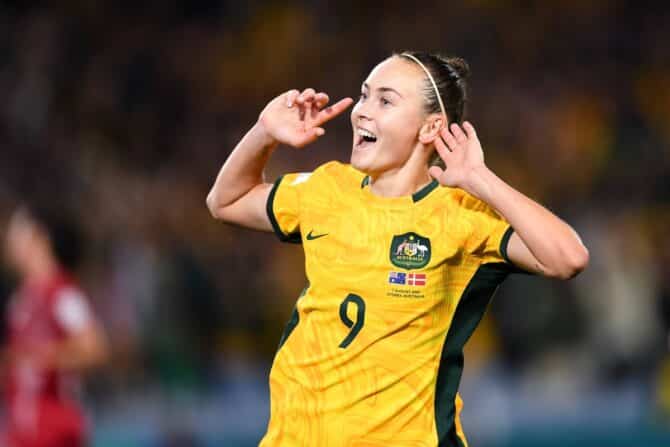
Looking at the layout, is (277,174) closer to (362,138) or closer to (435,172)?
(362,138)

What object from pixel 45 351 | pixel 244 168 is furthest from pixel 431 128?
pixel 45 351

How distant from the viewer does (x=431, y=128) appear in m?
4.03

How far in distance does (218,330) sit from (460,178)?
667 centimetres

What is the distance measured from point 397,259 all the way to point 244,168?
2.07ft

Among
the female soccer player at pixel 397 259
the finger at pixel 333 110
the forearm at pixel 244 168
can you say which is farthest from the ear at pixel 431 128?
the forearm at pixel 244 168

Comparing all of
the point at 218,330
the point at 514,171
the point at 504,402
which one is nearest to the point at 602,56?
the point at 514,171

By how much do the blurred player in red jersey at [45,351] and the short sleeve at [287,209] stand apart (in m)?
3.08

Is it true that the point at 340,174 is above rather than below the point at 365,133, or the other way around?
below

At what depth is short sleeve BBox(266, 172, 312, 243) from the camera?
162 inches

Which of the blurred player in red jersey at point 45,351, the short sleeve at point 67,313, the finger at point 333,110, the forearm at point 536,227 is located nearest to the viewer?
the forearm at point 536,227

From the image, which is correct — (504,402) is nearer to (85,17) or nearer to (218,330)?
(218,330)

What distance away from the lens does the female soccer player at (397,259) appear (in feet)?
12.4

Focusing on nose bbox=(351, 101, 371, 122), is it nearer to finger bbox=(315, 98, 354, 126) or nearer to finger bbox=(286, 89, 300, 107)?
finger bbox=(315, 98, 354, 126)

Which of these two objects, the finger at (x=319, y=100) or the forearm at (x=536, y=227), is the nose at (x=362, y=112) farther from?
the forearm at (x=536, y=227)
